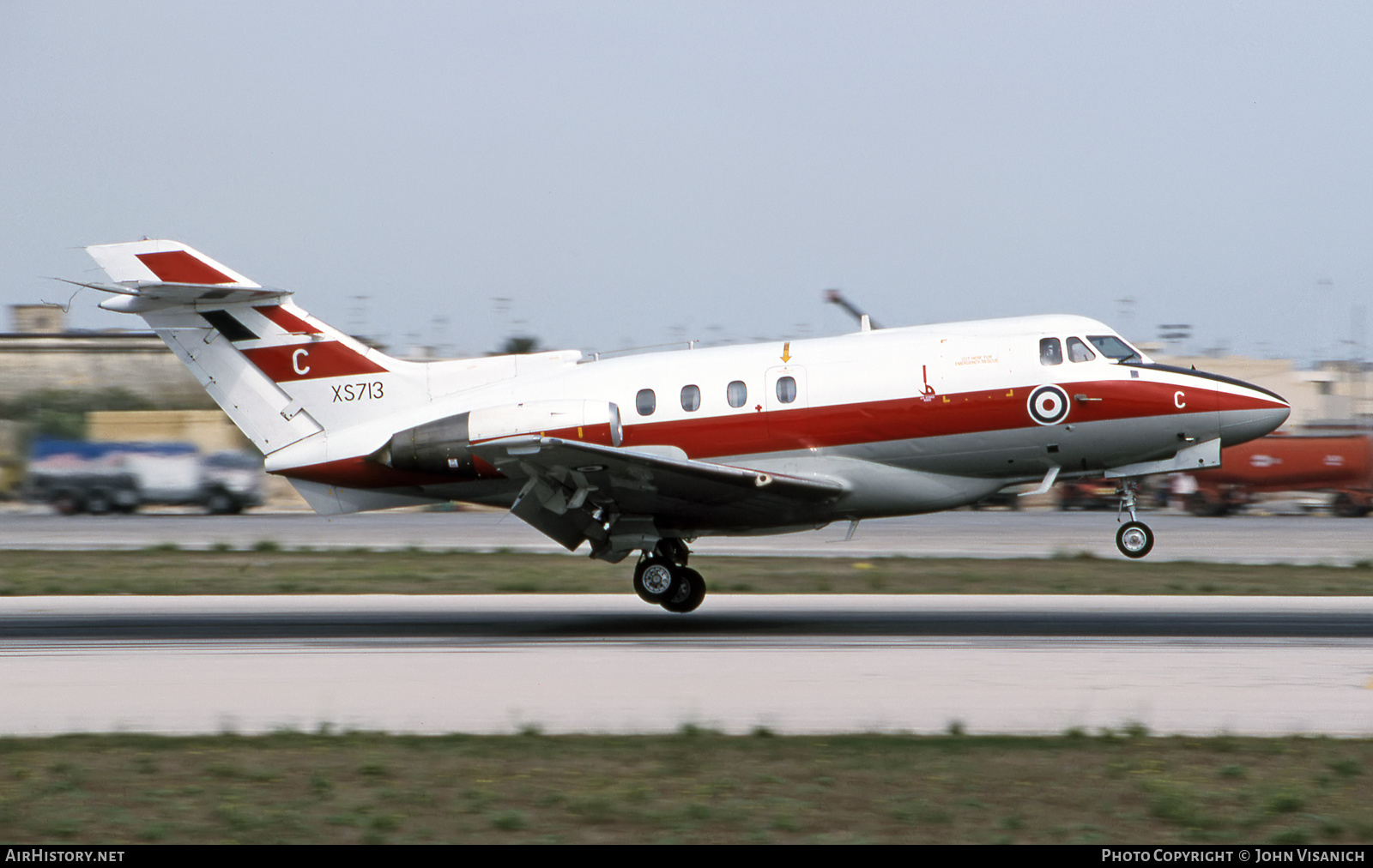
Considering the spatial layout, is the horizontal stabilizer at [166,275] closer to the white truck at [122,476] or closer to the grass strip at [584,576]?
the grass strip at [584,576]

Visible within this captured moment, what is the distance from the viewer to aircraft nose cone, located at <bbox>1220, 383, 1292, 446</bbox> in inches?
679

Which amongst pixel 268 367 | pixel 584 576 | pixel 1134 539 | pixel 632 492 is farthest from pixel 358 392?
pixel 1134 539

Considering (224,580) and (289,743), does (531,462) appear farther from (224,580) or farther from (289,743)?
(224,580)

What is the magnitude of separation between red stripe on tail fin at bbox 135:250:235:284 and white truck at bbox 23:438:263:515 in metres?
28.8

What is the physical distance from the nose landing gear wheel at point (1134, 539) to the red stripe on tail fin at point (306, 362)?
10.5m

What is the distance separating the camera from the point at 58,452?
151ft

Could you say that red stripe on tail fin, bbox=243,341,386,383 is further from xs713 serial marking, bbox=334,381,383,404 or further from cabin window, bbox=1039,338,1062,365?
cabin window, bbox=1039,338,1062,365

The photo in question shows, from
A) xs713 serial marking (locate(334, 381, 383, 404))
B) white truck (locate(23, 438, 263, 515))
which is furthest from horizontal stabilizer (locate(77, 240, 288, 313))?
white truck (locate(23, 438, 263, 515))

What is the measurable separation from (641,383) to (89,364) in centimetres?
6193

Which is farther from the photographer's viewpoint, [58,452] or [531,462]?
[58,452]

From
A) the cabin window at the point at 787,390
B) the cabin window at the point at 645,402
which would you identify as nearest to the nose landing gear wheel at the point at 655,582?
the cabin window at the point at 645,402

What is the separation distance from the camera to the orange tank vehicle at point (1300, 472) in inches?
1893
